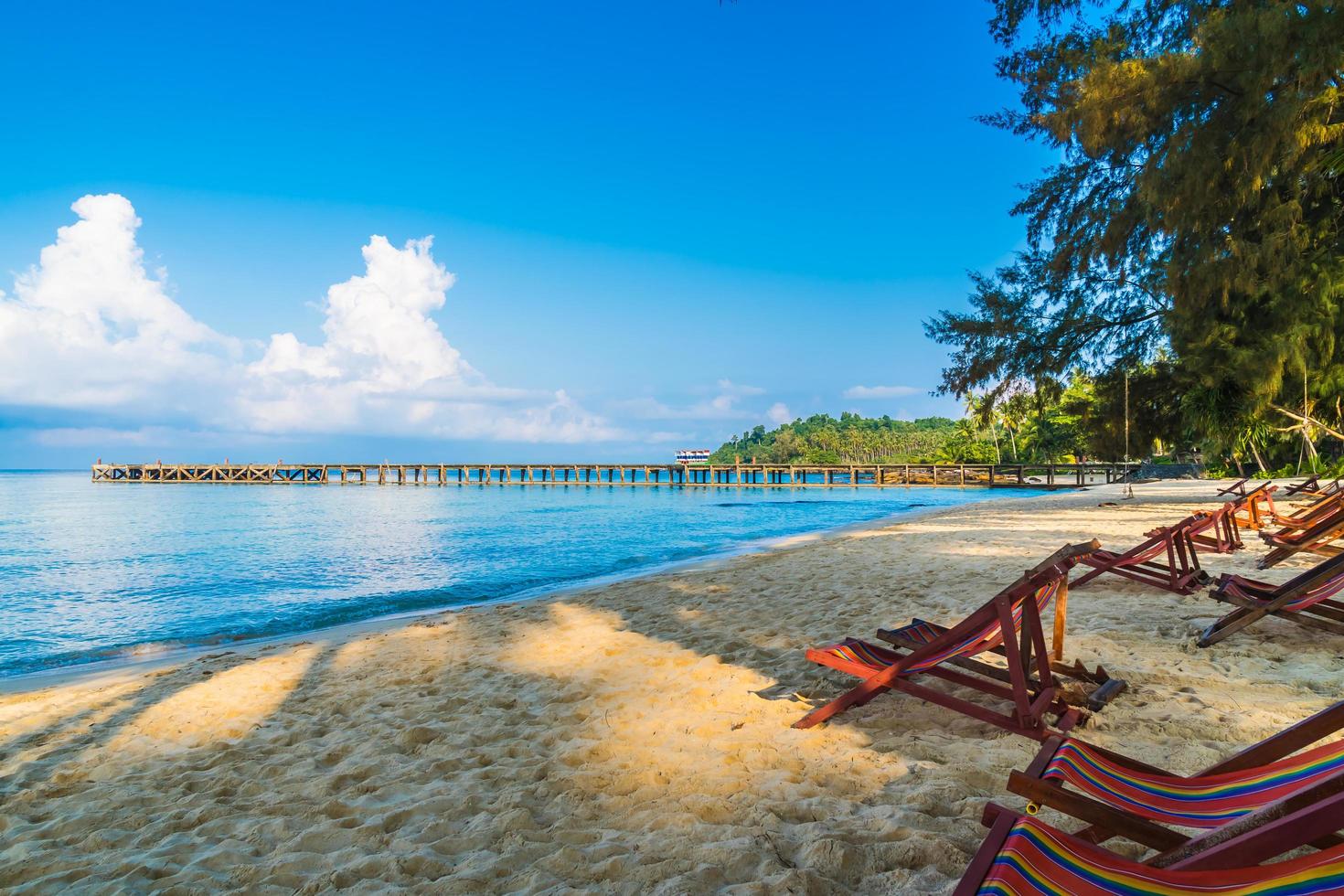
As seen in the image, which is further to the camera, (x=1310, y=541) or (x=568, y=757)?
(x=1310, y=541)

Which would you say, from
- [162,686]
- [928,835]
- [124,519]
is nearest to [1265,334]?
[928,835]

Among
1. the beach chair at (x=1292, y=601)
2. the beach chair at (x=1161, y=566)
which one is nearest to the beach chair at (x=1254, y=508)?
the beach chair at (x=1161, y=566)

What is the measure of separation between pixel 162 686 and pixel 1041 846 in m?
5.85

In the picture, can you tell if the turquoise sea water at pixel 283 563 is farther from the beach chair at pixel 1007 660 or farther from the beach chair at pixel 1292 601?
the beach chair at pixel 1292 601

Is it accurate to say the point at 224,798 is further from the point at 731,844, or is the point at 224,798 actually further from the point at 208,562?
the point at 208,562

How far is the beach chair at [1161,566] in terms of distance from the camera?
578 centimetres

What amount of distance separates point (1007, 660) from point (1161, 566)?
4.52m

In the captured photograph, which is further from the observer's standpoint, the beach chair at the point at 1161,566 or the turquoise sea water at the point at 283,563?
the turquoise sea water at the point at 283,563

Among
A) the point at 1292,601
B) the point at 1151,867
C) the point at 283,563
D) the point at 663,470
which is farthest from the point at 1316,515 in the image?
the point at 663,470

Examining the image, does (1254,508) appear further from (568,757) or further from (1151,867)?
(1151,867)

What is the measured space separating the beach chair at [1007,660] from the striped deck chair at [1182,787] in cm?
113

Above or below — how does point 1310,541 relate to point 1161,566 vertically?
above

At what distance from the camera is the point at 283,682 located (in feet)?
16.3

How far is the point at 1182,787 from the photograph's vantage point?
173 centimetres
